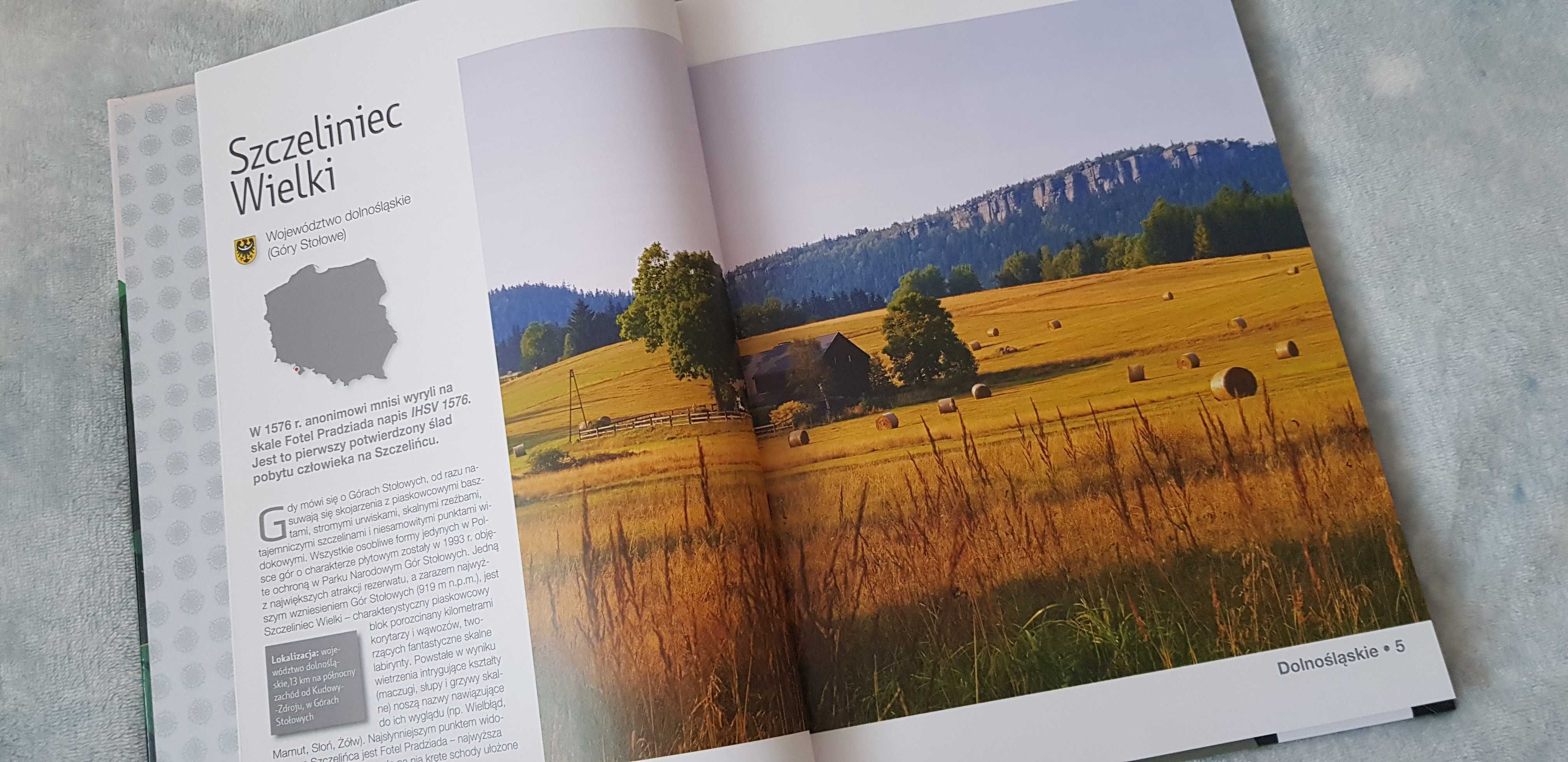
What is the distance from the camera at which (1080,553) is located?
120 cm

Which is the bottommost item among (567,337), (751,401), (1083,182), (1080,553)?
(1080,553)

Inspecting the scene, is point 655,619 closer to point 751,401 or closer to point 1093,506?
point 751,401

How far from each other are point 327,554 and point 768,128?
0.87m

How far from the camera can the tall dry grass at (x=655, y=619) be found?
111 cm

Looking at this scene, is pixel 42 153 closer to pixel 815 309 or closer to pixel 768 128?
pixel 768 128

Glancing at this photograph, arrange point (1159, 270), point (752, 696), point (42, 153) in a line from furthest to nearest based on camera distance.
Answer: point (42, 153) < point (1159, 270) < point (752, 696)

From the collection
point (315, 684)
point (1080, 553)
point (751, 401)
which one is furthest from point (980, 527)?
point (315, 684)

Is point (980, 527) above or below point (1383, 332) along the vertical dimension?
below

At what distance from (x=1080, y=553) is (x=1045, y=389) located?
230 mm

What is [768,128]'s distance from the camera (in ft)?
4.46

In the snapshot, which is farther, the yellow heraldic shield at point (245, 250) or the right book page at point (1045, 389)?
the yellow heraldic shield at point (245, 250)

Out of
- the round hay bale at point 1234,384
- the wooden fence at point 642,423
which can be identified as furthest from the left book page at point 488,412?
the round hay bale at point 1234,384

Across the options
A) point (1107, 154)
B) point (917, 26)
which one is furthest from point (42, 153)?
point (1107, 154)

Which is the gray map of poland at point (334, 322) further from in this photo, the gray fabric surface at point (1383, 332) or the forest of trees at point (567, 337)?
the gray fabric surface at point (1383, 332)
